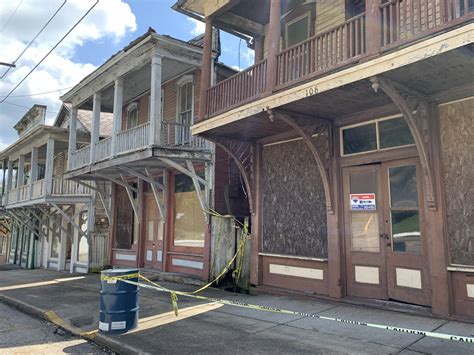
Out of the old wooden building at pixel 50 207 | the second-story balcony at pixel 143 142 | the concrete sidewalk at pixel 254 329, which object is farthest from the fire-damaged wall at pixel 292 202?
the old wooden building at pixel 50 207

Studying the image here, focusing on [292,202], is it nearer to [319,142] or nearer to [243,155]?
[319,142]

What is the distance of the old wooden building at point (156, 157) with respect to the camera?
10164 millimetres

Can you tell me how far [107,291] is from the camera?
588 cm

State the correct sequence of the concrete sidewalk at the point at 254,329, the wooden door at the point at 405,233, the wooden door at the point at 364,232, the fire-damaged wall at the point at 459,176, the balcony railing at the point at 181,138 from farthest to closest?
the balcony railing at the point at 181,138 → the wooden door at the point at 364,232 → the wooden door at the point at 405,233 → the fire-damaged wall at the point at 459,176 → the concrete sidewalk at the point at 254,329

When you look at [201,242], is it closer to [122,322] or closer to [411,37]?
[122,322]

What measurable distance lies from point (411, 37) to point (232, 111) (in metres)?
3.66

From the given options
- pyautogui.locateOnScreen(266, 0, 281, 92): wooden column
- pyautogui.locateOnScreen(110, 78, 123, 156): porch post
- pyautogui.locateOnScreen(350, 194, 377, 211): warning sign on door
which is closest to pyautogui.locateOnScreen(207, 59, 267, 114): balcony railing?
pyautogui.locateOnScreen(266, 0, 281, 92): wooden column

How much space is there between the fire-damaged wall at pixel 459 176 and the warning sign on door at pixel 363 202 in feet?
4.41

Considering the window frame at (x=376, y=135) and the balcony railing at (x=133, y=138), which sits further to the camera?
the balcony railing at (x=133, y=138)

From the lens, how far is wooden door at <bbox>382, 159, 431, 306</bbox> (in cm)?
632

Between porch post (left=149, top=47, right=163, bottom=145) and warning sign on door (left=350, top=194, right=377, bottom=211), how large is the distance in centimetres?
501

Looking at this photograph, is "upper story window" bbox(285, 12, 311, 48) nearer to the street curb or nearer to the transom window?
the transom window

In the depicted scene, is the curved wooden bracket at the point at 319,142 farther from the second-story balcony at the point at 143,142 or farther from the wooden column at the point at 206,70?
the second-story balcony at the point at 143,142

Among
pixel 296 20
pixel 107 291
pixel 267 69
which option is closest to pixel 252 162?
pixel 267 69
